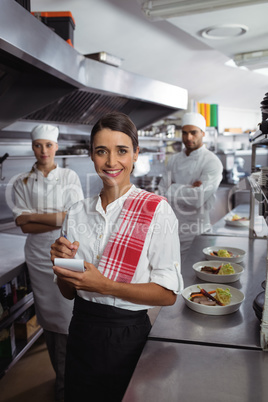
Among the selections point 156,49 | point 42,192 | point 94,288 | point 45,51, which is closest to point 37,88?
point 45,51

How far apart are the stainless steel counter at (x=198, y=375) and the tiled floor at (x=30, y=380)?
1.53m

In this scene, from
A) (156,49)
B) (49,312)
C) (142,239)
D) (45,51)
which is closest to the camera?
(142,239)

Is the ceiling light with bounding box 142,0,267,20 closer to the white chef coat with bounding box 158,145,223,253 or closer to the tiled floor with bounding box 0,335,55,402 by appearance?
the white chef coat with bounding box 158,145,223,253

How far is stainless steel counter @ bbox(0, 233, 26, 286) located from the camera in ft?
7.27

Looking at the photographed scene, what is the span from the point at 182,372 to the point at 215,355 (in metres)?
0.15

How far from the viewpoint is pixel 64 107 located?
11.4 ft

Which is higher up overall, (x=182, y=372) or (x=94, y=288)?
(x=94, y=288)

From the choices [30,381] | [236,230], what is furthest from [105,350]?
[236,230]

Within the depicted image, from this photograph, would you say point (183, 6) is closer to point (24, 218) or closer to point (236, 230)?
point (236, 230)

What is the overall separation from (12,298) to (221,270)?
4.77 ft

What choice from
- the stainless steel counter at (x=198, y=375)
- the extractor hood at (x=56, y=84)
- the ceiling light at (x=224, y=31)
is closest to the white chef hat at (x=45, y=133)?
the extractor hood at (x=56, y=84)

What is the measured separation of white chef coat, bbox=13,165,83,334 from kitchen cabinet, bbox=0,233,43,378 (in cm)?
14

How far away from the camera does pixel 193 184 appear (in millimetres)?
3184

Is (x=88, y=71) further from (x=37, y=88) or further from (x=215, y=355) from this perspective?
(x=215, y=355)
